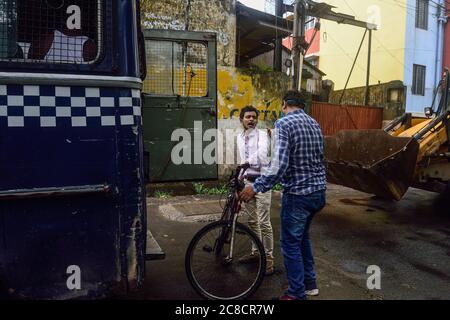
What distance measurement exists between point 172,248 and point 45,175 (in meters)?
2.78

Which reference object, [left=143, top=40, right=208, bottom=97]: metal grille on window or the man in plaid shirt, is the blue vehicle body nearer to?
the man in plaid shirt

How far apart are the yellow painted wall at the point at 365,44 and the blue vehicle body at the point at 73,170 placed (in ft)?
62.6

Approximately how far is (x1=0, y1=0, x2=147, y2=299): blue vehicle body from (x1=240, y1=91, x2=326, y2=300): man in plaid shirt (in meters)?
1.14

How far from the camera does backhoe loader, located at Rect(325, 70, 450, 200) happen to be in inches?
219

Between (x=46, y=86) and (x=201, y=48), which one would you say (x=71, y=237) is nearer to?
(x=46, y=86)

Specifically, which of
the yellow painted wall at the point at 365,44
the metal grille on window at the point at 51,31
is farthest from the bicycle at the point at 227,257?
the yellow painted wall at the point at 365,44

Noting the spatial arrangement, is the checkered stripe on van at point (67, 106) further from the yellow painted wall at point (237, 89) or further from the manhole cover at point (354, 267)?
the yellow painted wall at point (237, 89)

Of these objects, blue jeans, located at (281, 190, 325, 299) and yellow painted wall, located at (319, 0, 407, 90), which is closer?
blue jeans, located at (281, 190, 325, 299)

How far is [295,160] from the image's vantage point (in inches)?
126

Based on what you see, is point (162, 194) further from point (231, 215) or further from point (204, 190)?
point (231, 215)

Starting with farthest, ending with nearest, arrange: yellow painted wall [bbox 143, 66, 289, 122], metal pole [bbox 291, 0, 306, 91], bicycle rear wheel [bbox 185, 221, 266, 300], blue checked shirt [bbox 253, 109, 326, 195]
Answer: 1. metal pole [bbox 291, 0, 306, 91]
2. yellow painted wall [bbox 143, 66, 289, 122]
3. bicycle rear wheel [bbox 185, 221, 266, 300]
4. blue checked shirt [bbox 253, 109, 326, 195]

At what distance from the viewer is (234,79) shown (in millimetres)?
8727

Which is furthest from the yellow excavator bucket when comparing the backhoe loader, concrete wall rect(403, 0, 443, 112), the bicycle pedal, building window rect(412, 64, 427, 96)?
building window rect(412, 64, 427, 96)
